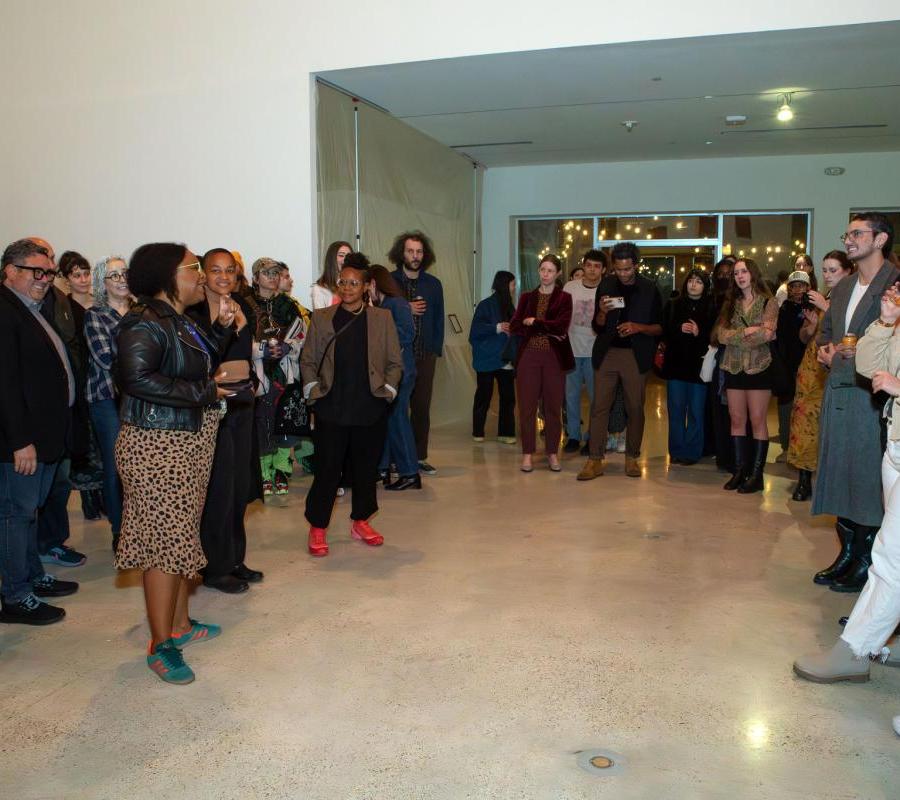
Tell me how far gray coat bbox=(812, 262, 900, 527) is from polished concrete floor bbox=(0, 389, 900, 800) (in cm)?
44

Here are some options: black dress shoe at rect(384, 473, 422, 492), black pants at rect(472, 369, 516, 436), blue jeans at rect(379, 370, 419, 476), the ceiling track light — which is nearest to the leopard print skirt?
blue jeans at rect(379, 370, 419, 476)

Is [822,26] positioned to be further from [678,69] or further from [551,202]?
[551,202]

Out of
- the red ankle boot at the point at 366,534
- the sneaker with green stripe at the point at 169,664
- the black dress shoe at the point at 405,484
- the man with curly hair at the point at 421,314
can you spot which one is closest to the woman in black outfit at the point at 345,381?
the red ankle boot at the point at 366,534

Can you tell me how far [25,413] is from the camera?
339 centimetres

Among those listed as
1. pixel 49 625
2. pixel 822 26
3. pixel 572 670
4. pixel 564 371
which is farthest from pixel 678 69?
pixel 49 625

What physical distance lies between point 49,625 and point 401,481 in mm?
2797

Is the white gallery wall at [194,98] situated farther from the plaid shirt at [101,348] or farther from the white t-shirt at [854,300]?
the white t-shirt at [854,300]

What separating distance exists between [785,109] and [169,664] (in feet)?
23.3

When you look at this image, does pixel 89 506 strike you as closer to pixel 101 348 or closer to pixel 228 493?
pixel 101 348

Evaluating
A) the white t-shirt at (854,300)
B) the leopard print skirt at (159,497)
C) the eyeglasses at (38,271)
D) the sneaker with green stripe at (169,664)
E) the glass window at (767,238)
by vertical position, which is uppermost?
the glass window at (767,238)

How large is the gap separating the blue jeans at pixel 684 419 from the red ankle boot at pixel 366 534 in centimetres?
302

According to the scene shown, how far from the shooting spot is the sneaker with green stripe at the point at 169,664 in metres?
2.98

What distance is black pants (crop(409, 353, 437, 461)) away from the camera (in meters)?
6.34

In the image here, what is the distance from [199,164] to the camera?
21.8 ft
